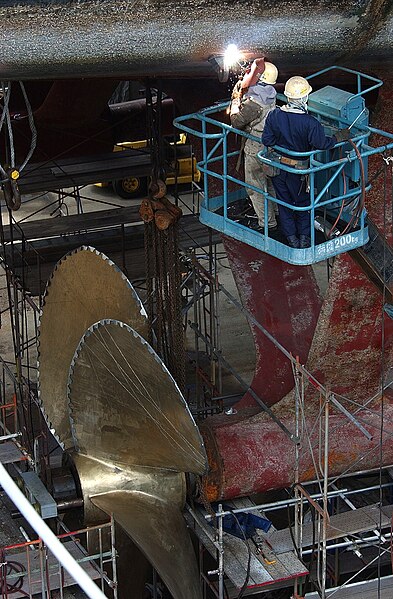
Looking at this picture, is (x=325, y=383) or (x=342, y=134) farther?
(x=325, y=383)

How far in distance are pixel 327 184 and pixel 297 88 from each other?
971mm

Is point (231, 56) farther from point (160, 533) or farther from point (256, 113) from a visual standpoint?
point (160, 533)

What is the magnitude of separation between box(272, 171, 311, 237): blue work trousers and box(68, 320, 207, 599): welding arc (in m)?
1.88

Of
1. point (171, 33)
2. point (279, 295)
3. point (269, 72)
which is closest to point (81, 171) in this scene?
point (279, 295)

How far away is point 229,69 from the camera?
41.2 feet

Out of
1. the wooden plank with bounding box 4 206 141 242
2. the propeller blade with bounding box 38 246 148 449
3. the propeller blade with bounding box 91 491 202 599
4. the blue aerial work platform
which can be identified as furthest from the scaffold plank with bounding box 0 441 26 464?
the wooden plank with bounding box 4 206 141 242

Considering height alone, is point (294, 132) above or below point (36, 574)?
above

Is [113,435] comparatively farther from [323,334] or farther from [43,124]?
[43,124]

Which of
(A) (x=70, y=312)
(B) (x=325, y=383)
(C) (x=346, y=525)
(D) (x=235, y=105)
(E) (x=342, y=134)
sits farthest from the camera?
(B) (x=325, y=383)

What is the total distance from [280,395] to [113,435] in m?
2.33

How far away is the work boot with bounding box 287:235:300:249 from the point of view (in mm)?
12914

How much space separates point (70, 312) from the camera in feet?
52.1

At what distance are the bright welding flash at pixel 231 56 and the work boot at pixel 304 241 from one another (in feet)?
5.90

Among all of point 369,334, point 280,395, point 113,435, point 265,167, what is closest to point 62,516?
point 113,435
